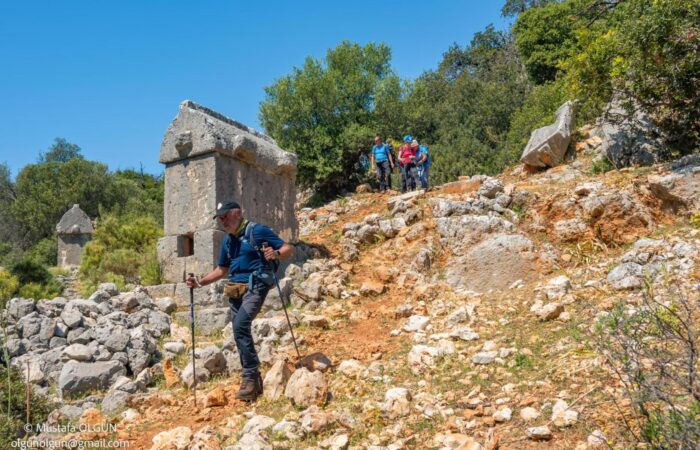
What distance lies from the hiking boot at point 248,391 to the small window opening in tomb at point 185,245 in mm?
4132

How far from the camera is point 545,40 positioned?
2472 centimetres

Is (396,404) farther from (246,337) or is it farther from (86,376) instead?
(86,376)

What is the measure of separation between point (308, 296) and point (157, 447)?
399 centimetres

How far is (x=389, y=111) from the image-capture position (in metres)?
20.0

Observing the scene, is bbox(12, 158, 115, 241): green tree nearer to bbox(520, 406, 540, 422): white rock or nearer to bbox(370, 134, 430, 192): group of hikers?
bbox(370, 134, 430, 192): group of hikers

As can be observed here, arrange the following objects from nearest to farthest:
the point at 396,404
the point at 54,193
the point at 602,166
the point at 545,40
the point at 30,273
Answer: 1. the point at 396,404
2. the point at 602,166
3. the point at 30,273
4. the point at 545,40
5. the point at 54,193

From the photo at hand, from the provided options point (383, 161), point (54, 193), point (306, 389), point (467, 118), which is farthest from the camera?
point (54, 193)

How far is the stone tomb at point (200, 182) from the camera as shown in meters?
8.10

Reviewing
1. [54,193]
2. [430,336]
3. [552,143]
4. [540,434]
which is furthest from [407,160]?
[54,193]

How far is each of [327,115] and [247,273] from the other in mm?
14625

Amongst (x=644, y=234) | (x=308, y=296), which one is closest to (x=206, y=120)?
(x=308, y=296)

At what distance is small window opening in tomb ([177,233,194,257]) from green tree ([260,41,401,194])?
992 centimetres

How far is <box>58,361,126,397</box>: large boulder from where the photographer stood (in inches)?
210

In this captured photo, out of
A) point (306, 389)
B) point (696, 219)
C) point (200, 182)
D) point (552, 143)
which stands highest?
point (552, 143)
